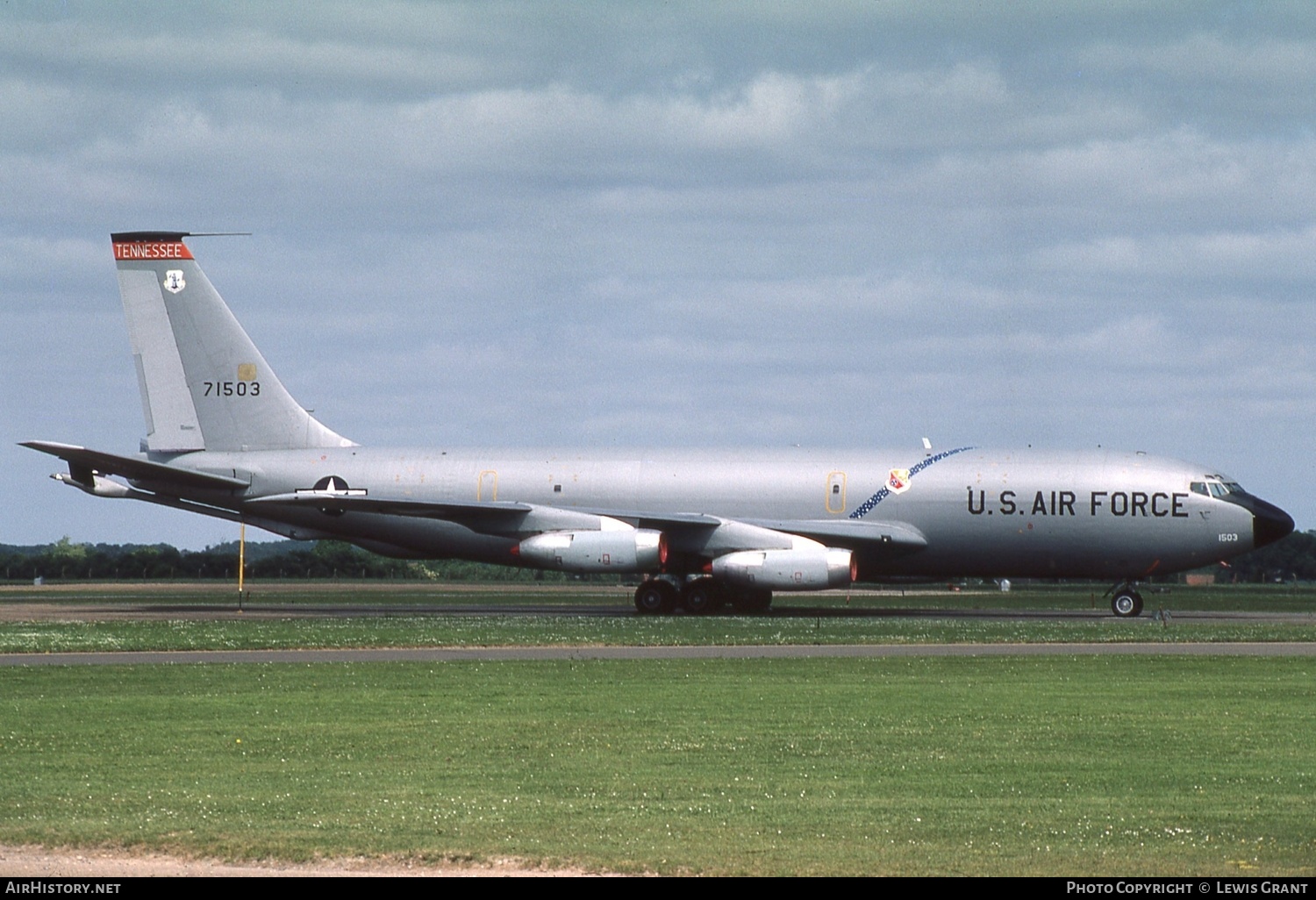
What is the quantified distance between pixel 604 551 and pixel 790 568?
518cm

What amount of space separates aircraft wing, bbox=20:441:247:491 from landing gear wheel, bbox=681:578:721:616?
546 inches

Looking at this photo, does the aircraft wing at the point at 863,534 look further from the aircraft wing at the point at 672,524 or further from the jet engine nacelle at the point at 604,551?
the jet engine nacelle at the point at 604,551

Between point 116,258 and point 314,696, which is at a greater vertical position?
A: point 116,258

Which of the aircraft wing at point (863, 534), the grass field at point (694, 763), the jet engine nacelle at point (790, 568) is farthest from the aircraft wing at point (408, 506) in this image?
the grass field at point (694, 763)

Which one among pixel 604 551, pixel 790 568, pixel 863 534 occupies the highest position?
pixel 863 534

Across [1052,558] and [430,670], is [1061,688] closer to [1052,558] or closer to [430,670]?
[430,670]

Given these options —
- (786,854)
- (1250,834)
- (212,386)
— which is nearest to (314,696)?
(786,854)

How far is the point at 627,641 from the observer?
112ft

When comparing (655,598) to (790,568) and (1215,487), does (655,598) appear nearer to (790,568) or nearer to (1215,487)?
(790,568)

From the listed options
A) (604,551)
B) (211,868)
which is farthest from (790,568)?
(211,868)

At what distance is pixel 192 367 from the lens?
172 feet

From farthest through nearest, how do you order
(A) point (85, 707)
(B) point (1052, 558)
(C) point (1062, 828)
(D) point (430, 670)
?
(B) point (1052, 558) < (D) point (430, 670) < (A) point (85, 707) < (C) point (1062, 828)

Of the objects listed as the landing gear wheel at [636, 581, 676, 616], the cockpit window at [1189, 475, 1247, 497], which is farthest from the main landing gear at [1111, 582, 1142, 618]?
the landing gear wheel at [636, 581, 676, 616]
